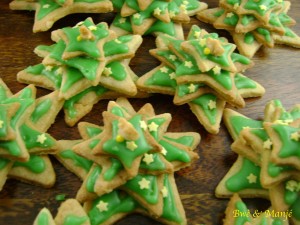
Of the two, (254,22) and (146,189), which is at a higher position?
(254,22)

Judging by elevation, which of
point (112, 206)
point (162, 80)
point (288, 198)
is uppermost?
point (162, 80)

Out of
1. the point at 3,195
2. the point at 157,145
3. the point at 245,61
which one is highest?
the point at 245,61

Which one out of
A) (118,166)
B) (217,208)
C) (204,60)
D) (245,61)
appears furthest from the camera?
(245,61)

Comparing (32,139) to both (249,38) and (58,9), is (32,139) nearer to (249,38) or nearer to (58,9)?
(58,9)


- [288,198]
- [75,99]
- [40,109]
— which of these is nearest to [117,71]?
[75,99]

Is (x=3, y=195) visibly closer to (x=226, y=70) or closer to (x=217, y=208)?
(x=217, y=208)

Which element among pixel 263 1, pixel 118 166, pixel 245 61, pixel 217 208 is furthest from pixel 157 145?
pixel 263 1

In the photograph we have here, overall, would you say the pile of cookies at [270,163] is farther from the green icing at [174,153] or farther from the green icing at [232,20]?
the green icing at [232,20]
